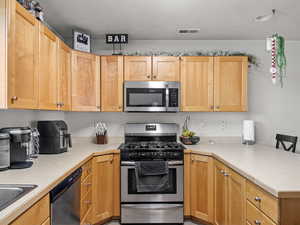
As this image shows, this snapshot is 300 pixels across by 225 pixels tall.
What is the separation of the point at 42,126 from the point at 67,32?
4.74 ft

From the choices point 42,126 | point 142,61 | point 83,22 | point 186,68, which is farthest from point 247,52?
point 42,126

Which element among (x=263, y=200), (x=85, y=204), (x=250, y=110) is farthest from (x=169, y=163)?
(x=250, y=110)

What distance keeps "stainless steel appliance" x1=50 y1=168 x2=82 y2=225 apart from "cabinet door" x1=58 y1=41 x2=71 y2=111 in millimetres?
940

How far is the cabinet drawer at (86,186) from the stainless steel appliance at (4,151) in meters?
0.71

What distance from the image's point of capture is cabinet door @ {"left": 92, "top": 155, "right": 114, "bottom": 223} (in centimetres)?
275

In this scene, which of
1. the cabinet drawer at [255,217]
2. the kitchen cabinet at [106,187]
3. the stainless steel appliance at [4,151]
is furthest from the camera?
the kitchen cabinet at [106,187]

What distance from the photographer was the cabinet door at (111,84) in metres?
3.26

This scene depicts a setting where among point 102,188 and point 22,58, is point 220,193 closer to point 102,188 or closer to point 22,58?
point 102,188

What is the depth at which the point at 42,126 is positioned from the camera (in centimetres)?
260

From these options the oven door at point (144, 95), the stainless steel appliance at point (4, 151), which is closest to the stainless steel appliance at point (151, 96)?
the oven door at point (144, 95)

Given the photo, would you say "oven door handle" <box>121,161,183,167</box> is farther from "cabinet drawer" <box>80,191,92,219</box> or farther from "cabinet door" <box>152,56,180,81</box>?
"cabinet door" <box>152,56,180,81</box>

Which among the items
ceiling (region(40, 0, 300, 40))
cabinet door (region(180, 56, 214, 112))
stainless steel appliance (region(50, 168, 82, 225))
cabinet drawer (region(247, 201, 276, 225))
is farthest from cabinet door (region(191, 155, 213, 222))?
ceiling (region(40, 0, 300, 40))

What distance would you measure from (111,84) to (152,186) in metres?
1.40

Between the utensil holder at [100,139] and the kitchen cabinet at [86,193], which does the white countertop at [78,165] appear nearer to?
the kitchen cabinet at [86,193]
